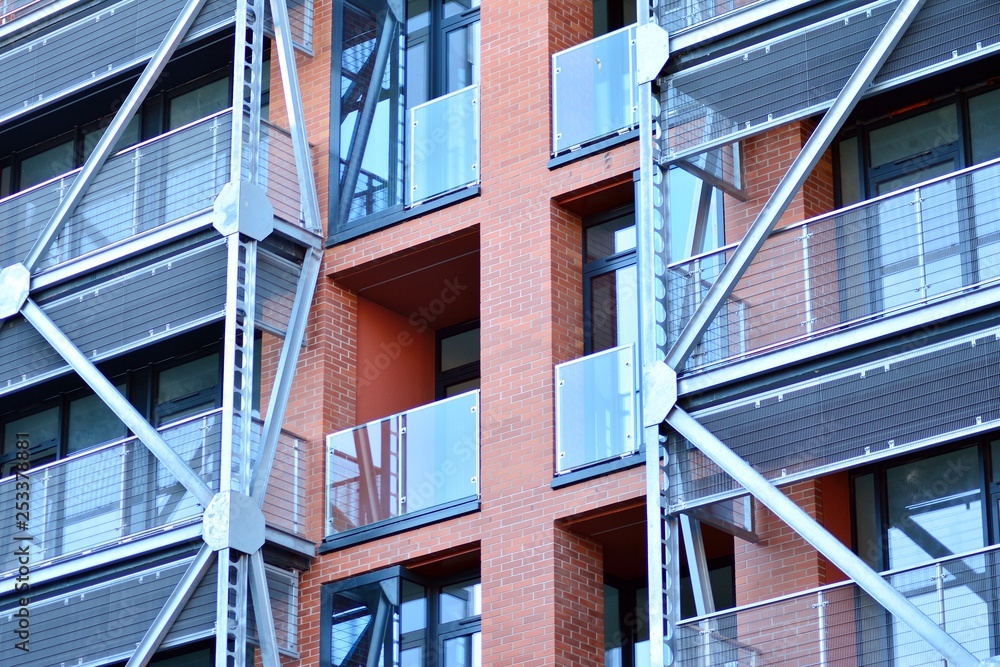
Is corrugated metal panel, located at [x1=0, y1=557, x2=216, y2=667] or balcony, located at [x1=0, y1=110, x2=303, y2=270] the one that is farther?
balcony, located at [x1=0, y1=110, x2=303, y2=270]

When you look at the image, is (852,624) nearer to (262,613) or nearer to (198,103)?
(262,613)

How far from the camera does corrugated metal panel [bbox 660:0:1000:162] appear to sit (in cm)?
1719

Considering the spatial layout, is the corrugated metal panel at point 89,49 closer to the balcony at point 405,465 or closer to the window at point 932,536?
the balcony at point 405,465

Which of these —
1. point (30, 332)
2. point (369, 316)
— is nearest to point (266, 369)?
point (369, 316)

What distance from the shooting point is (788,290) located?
17.7 meters

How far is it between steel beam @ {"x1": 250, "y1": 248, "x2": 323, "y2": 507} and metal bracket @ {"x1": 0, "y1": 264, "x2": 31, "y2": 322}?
2.92m

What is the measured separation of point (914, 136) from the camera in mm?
18688

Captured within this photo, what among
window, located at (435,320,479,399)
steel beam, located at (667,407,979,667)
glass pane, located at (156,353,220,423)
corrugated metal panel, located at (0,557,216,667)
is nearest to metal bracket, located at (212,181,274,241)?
glass pane, located at (156,353,220,423)

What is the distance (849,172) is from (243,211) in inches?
225

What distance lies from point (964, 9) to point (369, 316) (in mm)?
7430

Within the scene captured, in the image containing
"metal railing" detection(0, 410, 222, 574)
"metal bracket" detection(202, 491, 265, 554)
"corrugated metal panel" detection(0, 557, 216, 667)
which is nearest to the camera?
"metal bracket" detection(202, 491, 265, 554)

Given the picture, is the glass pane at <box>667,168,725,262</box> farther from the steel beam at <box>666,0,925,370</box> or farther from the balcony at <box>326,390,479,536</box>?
the balcony at <box>326,390,479,536</box>

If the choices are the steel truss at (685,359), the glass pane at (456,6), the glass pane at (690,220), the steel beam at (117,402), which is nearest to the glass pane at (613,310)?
the glass pane at (690,220)

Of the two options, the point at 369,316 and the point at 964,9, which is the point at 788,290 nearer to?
the point at 964,9
